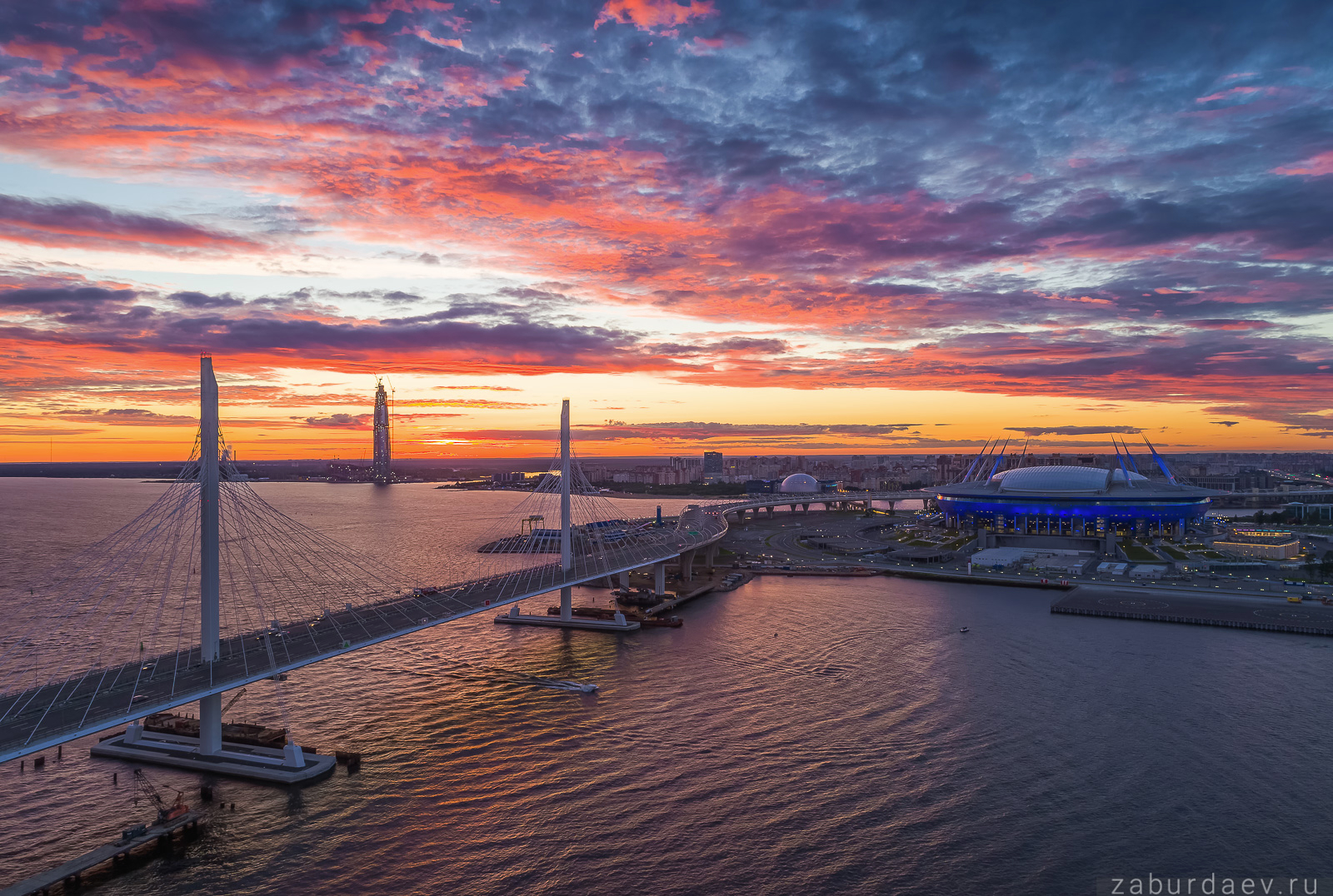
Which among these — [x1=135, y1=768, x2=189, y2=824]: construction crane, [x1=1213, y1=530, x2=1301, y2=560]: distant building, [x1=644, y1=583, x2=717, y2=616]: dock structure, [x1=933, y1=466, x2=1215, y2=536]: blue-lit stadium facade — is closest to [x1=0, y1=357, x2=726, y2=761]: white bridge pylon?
[x1=135, y1=768, x2=189, y2=824]: construction crane

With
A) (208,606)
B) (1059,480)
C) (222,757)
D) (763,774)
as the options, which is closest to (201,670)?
(208,606)

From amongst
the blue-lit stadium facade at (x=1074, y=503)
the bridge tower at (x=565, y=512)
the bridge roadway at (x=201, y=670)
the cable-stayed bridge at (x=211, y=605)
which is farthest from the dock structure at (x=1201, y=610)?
the bridge roadway at (x=201, y=670)

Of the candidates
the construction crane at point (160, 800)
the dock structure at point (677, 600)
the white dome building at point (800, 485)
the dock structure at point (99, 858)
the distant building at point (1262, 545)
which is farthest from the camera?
the white dome building at point (800, 485)

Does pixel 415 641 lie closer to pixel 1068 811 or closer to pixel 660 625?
pixel 660 625

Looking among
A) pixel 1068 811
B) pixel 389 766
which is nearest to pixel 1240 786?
pixel 1068 811

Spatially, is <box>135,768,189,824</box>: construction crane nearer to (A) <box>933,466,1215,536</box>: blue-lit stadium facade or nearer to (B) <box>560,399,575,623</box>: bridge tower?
(B) <box>560,399,575,623</box>: bridge tower

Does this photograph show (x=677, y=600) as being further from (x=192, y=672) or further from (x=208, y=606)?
(x=192, y=672)

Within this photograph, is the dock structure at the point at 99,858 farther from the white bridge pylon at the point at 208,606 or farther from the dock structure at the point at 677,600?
the dock structure at the point at 677,600
